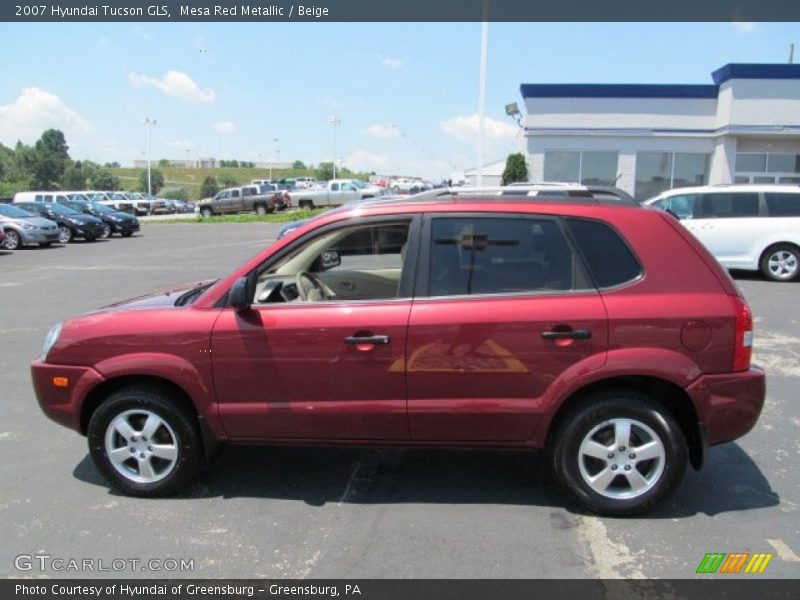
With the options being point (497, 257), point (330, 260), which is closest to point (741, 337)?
point (497, 257)

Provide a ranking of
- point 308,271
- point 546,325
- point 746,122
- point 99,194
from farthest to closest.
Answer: point 99,194
point 746,122
point 308,271
point 546,325

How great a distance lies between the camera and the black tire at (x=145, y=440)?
3.96 m

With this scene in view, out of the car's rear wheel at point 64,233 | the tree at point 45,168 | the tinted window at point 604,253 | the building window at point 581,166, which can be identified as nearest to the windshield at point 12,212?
the car's rear wheel at point 64,233

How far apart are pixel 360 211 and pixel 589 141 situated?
79.4ft

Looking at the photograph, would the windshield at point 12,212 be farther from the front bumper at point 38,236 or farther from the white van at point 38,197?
the white van at point 38,197

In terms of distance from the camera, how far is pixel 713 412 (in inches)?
144

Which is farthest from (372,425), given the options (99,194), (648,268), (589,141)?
(99,194)

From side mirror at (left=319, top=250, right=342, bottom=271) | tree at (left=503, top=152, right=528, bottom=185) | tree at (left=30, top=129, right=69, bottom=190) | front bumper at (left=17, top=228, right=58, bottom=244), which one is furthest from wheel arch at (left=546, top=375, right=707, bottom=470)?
tree at (left=30, top=129, right=69, bottom=190)

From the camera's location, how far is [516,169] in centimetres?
2820

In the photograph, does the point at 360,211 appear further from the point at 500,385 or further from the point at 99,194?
the point at 99,194

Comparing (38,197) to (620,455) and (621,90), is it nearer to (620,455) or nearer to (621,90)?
(621,90)

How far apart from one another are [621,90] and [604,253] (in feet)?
79.9

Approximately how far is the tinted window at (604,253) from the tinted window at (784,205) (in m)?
10.8
